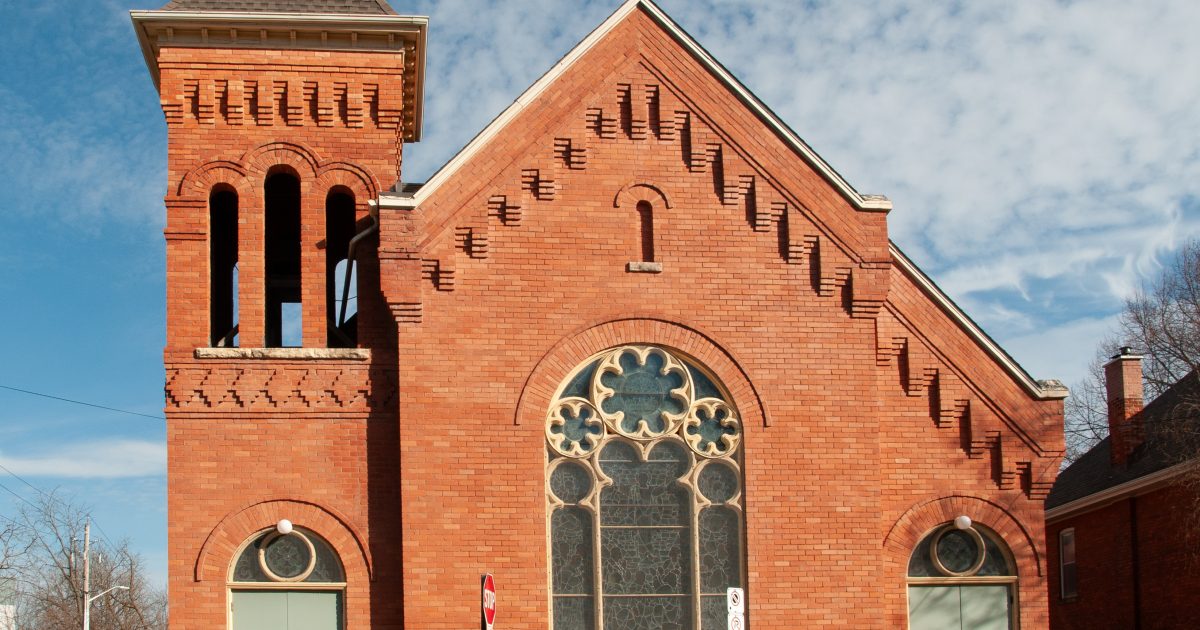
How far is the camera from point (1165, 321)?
37.6 m

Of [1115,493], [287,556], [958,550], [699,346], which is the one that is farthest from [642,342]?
[1115,493]

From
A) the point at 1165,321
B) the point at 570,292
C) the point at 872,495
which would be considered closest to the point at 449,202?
the point at 570,292

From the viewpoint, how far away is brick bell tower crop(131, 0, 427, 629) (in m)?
19.0

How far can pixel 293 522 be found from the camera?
19.1m

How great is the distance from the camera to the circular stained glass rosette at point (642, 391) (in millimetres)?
19562

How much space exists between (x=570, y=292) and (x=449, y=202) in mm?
2097

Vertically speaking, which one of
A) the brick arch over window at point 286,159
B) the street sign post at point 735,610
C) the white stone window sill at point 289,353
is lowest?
the street sign post at point 735,610

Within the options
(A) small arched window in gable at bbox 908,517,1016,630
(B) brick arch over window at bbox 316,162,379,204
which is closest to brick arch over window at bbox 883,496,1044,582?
(A) small arched window in gable at bbox 908,517,1016,630

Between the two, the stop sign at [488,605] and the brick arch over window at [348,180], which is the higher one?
the brick arch over window at [348,180]

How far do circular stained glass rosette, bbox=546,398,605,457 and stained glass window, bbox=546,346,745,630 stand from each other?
0.05 ft

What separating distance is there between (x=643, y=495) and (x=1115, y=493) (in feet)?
43.7

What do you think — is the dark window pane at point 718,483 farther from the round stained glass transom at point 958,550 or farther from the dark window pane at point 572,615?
the round stained glass transom at point 958,550

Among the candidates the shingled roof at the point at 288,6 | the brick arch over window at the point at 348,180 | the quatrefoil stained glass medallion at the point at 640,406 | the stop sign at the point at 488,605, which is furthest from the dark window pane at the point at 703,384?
the shingled roof at the point at 288,6

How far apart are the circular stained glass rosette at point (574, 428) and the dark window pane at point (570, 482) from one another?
0.66 ft
